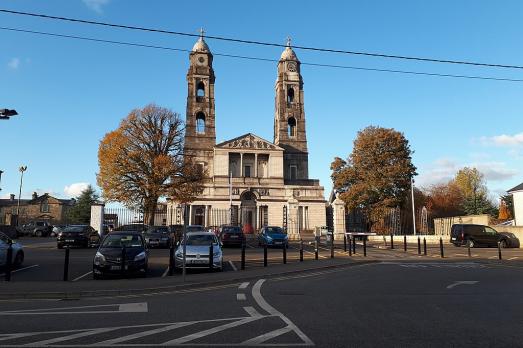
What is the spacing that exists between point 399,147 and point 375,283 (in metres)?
45.3

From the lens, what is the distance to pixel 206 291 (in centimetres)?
1273

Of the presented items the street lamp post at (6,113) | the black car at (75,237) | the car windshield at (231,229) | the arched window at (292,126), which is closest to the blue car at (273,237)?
the car windshield at (231,229)

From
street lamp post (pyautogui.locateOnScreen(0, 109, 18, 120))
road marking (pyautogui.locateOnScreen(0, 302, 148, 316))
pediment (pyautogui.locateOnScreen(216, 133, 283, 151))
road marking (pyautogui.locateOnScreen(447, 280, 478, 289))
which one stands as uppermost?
pediment (pyautogui.locateOnScreen(216, 133, 283, 151))

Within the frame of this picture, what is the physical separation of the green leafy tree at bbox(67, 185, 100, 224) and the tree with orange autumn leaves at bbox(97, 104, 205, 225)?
32.4 meters

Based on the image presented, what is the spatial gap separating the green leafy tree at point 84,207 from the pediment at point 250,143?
24706 mm

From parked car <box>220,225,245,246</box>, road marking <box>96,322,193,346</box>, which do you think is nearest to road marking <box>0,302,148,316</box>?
road marking <box>96,322,193,346</box>

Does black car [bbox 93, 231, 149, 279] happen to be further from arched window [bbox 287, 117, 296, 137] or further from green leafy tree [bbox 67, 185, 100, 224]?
arched window [bbox 287, 117, 296, 137]

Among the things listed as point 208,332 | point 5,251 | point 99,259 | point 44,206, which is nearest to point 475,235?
point 99,259

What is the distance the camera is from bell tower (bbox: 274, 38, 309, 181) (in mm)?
85062

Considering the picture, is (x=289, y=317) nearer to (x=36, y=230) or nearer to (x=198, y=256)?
(x=198, y=256)

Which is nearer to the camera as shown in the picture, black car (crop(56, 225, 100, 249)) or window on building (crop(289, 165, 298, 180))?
black car (crop(56, 225, 100, 249))

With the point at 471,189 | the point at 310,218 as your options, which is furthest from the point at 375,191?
the point at 471,189

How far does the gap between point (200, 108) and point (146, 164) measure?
38030 mm

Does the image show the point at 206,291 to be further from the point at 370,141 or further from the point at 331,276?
the point at 370,141
